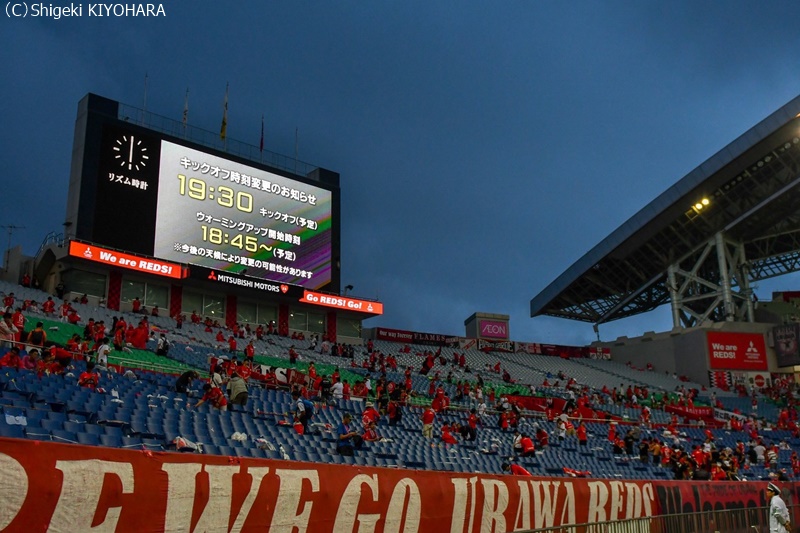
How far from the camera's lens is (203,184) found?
35.6 meters

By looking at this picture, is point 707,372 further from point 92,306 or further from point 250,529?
point 250,529

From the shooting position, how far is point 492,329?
53.4 meters

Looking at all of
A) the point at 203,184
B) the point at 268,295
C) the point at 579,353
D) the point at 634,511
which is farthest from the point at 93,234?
the point at 579,353

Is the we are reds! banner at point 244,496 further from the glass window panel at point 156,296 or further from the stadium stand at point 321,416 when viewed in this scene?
the glass window panel at point 156,296

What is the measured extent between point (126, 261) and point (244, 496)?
26661 mm

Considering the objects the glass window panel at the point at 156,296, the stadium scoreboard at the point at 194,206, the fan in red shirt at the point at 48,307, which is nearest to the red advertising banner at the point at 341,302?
the stadium scoreboard at the point at 194,206

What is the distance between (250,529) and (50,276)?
29.7m

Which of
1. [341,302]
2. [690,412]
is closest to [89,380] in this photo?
[341,302]

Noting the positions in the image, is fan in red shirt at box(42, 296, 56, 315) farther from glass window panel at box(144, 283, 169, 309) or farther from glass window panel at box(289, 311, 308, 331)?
glass window panel at box(289, 311, 308, 331)

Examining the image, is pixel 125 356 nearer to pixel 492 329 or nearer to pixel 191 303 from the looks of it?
pixel 191 303

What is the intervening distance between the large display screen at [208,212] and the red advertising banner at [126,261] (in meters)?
0.54

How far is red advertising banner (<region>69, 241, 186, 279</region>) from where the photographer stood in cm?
3061

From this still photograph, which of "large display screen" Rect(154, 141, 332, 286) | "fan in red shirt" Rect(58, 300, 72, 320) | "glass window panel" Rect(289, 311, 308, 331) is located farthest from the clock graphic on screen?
"glass window panel" Rect(289, 311, 308, 331)

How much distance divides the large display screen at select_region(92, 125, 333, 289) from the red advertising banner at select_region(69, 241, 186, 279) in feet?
1.78
